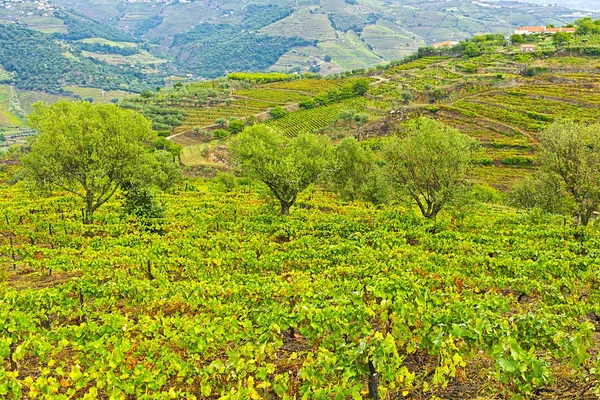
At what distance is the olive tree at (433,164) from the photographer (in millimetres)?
31391

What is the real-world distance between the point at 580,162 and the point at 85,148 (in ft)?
123

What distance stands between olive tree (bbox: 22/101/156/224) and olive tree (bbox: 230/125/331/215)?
27.7 feet

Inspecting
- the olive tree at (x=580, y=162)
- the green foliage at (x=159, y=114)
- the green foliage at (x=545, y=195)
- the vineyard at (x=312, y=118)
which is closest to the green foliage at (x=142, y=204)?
the green foliage at (x=545, y=195)

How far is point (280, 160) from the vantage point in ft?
112

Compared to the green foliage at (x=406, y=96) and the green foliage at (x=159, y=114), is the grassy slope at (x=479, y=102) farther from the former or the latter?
the green foliage at (x=159, y=114)

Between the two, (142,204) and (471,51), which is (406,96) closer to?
(471,51)

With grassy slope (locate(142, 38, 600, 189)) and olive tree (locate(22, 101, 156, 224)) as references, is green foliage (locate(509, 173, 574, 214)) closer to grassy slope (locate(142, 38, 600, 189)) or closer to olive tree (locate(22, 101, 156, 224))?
grassy slope (locate(142, 38, 600, 189))

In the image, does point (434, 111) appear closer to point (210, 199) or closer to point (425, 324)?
point (210, 199)

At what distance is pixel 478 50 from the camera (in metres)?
163

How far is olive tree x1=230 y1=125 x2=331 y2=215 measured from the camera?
3359cm

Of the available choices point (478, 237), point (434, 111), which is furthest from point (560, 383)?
point (434, 111)

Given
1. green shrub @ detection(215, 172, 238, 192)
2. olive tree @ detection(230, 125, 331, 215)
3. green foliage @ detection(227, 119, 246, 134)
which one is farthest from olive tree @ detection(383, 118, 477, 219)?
green foliage @ detection(227, 119, 246, 134)

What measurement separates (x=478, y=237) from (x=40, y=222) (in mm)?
29084

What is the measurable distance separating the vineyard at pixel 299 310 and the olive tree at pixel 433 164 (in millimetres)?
2941
